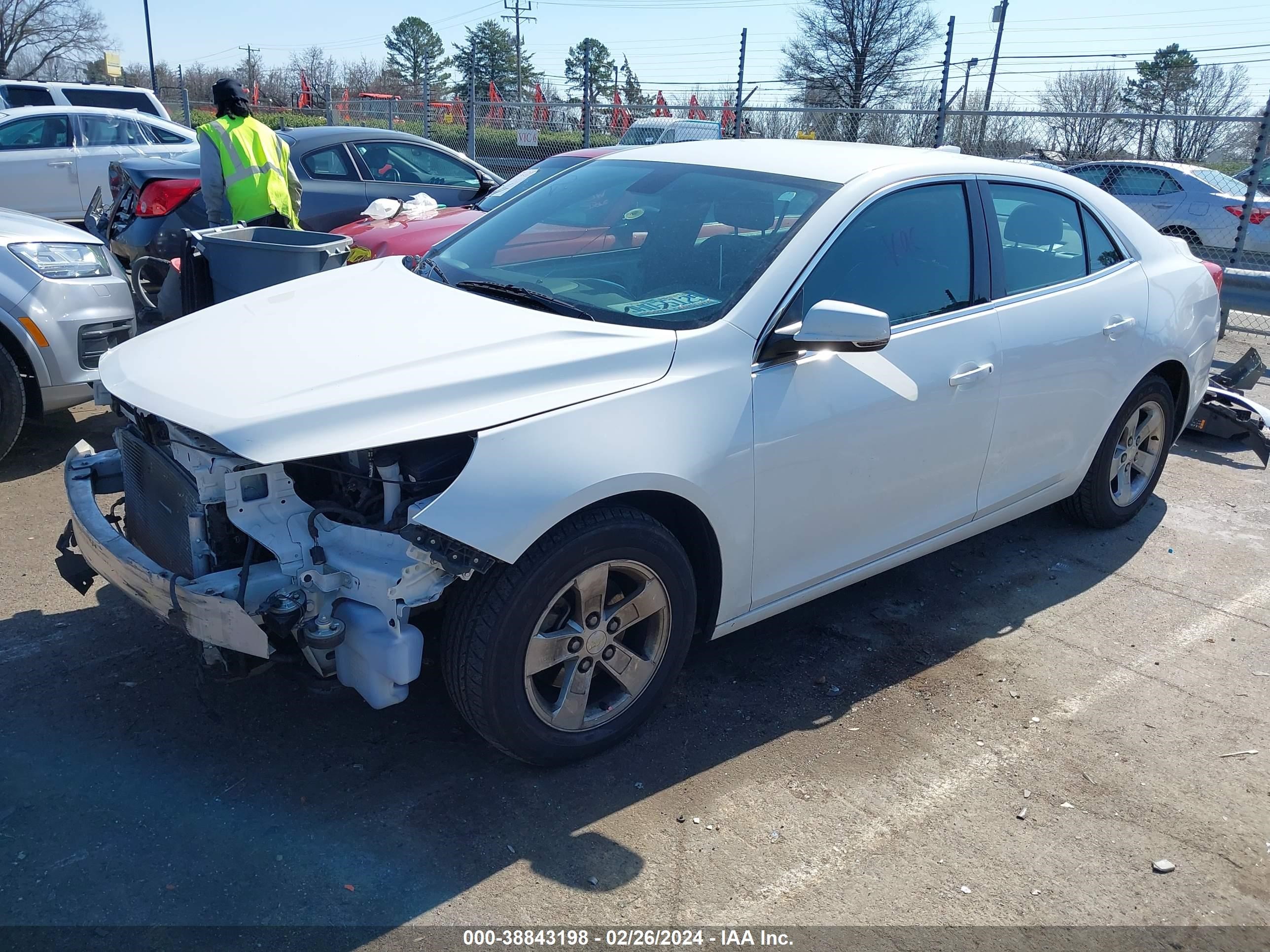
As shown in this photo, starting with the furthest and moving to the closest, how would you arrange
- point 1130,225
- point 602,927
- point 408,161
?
1. point 408,161
2. point 1130,225
3. point 602,927

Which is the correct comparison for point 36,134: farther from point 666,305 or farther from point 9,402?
point 666,305

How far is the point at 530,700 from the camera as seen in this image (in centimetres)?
294

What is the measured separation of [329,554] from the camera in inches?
110

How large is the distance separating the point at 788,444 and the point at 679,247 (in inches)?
32.6

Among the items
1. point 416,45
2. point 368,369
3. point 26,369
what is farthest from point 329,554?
point 416,45

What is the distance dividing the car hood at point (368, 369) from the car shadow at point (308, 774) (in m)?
0.82

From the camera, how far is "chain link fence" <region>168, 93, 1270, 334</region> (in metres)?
12.3

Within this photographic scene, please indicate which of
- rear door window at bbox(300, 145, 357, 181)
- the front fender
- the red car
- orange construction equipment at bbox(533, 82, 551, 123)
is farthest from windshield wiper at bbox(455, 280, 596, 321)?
orange construction equipment at bbox(533, 82, 551, 123)

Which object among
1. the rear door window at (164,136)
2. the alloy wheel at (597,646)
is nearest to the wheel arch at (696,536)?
the alloy wheel at (597,646)

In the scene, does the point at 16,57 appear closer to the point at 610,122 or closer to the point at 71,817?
the point at 610,122

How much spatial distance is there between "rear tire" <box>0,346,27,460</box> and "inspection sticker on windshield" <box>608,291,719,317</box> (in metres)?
3.46

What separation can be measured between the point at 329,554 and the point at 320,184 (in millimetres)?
6696

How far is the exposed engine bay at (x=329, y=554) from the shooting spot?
269 centimetres

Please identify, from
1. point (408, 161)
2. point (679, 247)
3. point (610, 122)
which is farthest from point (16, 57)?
point (679, 247)
